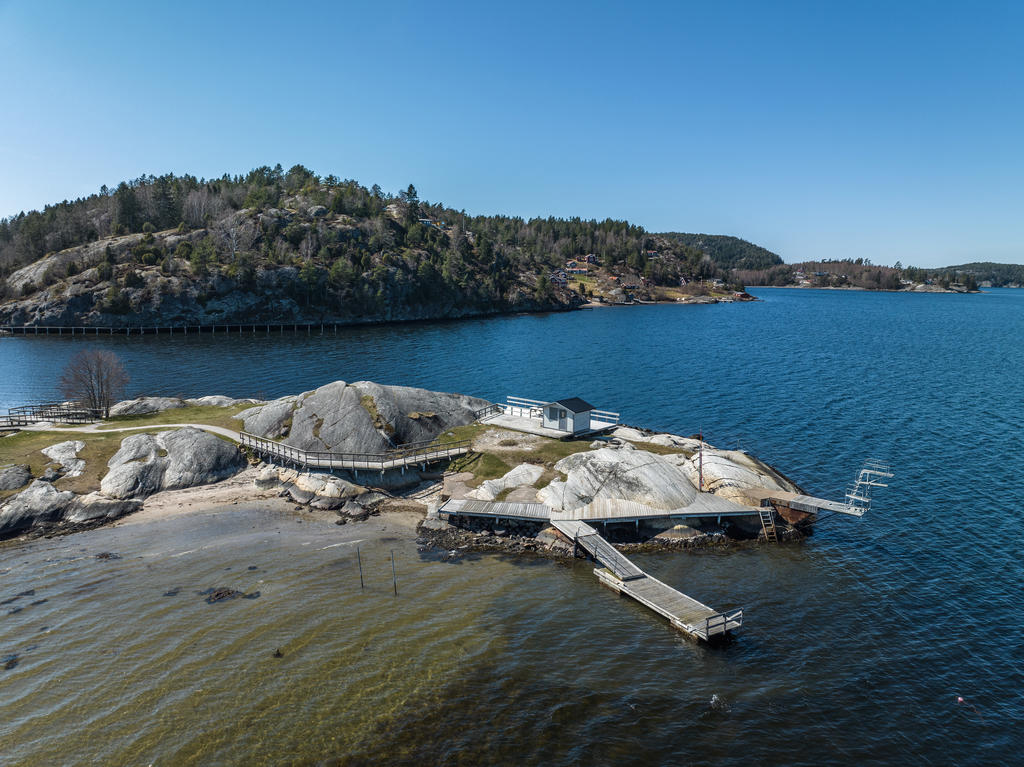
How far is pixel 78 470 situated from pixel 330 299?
13308cm

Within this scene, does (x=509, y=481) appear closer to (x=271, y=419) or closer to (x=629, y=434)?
(x=629, y=434)

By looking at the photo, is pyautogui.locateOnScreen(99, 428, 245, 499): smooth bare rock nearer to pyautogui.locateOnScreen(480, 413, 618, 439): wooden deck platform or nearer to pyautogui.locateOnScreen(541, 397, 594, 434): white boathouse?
pyautogui.locateOnScreen(480, 413, 618, 439): wooden deck platform

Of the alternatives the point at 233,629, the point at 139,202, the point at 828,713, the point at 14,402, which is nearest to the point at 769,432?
the point at 828,713

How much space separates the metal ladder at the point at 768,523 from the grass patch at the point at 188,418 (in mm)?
47053

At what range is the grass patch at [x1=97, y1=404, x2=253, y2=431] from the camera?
54156mm

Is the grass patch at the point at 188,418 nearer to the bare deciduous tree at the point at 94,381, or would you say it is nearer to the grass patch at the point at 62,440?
the grass patch at the point at 62,440

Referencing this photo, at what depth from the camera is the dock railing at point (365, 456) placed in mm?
45875

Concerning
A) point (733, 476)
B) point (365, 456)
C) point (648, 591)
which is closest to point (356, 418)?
point (365, 456)

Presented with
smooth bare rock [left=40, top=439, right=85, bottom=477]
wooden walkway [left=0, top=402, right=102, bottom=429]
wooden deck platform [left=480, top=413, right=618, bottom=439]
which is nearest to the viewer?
smooth bare rock [left=40, top=439, right=85, bottom=477]

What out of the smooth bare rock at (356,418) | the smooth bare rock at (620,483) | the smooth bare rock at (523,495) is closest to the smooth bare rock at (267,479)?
the smooth bare rock at (356,418)

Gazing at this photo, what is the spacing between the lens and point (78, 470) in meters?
44.5

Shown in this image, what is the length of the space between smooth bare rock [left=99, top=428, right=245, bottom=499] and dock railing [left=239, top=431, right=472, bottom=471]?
3.24 metres

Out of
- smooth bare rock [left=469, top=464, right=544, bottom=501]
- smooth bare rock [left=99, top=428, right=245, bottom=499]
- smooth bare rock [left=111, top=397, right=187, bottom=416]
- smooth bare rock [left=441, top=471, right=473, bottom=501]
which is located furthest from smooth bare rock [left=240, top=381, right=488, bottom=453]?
smooth bare rock [left=111, top=397, right=187, bottom=416]

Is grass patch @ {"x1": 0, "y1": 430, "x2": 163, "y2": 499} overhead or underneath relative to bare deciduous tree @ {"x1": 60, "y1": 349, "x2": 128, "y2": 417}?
underneath
